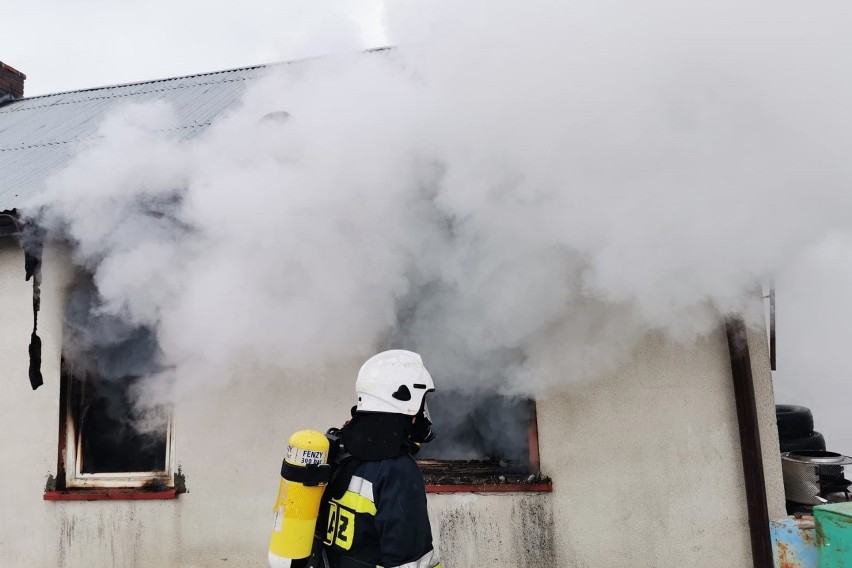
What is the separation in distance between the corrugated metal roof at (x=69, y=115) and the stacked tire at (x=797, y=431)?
6506 millimetres

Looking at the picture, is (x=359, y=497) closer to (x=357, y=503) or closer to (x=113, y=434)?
(x=357, y=503)

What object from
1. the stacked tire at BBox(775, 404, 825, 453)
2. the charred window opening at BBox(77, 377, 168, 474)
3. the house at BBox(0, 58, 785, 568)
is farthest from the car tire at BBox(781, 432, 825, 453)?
the charred window opening at BBox(77, 377, 168, 474)

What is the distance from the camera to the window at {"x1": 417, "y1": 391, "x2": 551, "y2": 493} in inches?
162

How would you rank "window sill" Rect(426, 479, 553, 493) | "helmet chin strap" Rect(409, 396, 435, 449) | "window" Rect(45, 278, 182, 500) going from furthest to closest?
"window" Rect(45, 278, 182, 500) < "window sill" Rect(426, 479, 553, 493) < "helmet chin strap" Rect(409, 396, 435, 449)

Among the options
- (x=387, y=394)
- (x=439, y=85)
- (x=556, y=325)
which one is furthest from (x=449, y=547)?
(x=439, y=85)

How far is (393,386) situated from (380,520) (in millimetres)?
561

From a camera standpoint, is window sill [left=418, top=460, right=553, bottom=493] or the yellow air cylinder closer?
the yellow air cylinder

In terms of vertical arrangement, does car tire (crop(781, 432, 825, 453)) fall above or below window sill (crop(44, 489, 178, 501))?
above

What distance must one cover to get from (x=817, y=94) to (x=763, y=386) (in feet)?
6.43

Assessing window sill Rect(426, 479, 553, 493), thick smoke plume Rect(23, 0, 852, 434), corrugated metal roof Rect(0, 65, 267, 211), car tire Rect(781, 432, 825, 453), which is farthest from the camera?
corrugated metal roof Rect(0, 65, 267, 211)

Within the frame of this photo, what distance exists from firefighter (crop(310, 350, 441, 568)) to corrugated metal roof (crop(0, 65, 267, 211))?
414 cm

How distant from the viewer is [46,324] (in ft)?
15.9

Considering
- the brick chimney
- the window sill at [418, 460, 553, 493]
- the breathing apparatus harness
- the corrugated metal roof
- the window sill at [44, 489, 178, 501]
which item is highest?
the brick chimney

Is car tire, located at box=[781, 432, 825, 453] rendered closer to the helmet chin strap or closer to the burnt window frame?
the helmet chin strap
